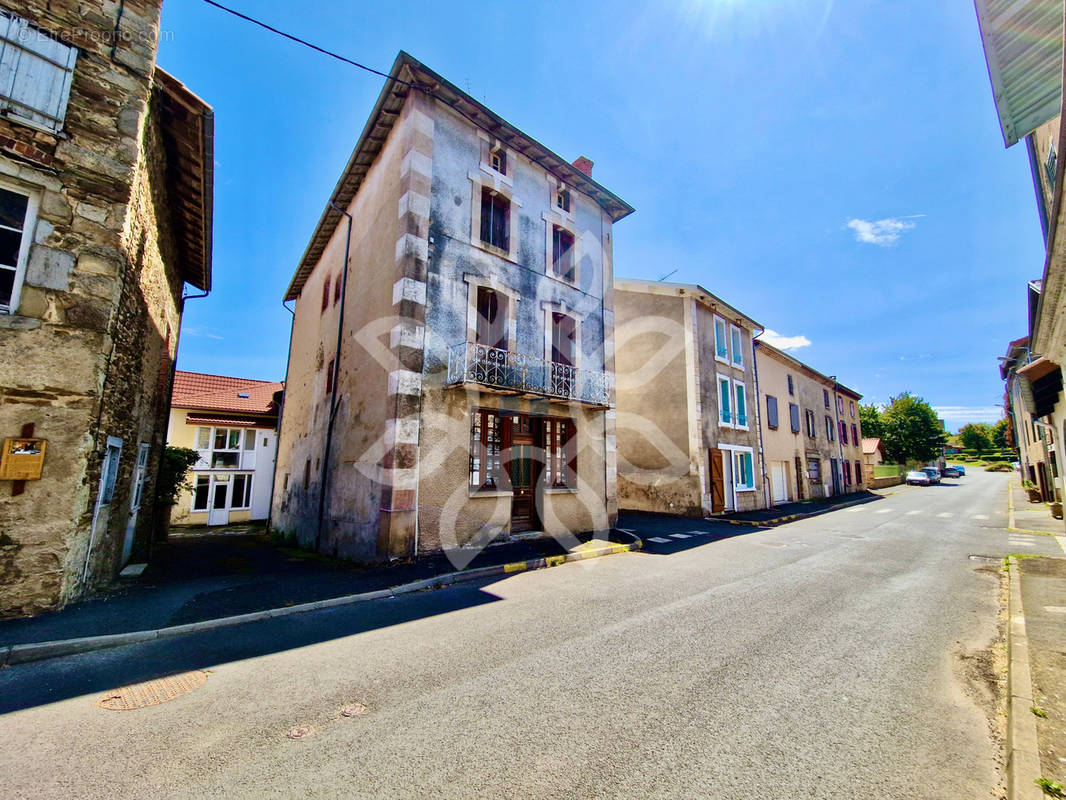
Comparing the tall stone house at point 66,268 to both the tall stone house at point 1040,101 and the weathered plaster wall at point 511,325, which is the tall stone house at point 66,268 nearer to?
the weathered plaster wall at point 511,325

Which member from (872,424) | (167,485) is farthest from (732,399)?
(872,424)

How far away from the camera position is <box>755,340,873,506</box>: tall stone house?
22.4m

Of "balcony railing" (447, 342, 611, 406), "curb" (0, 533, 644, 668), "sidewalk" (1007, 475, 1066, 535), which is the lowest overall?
"curb" (0, 533, 644, 668)

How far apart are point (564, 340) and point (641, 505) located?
352 inches

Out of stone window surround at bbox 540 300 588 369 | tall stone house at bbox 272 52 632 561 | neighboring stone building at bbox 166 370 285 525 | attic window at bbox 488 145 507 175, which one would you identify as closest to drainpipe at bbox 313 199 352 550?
tall stone house at bbox 272 52 632 561

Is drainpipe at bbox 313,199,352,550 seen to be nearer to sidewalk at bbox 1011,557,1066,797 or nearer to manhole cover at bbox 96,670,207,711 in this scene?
manhole cover at bbox 96,670,207,711

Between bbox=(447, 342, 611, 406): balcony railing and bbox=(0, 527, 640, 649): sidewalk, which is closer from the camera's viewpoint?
bbox=(0, 527, 640, 649): sidewalk

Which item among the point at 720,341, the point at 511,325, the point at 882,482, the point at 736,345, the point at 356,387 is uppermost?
the point at 736,345

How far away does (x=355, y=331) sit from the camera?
37.6 ft

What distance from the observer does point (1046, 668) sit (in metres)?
3.94

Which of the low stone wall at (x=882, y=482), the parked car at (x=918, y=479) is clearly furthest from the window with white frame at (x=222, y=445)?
the parked car at (x=918, y=479)

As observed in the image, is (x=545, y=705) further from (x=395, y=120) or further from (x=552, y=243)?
(x=395, y=120)

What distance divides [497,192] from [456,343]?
4.26m

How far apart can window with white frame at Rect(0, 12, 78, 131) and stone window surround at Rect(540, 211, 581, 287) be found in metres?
8.93
